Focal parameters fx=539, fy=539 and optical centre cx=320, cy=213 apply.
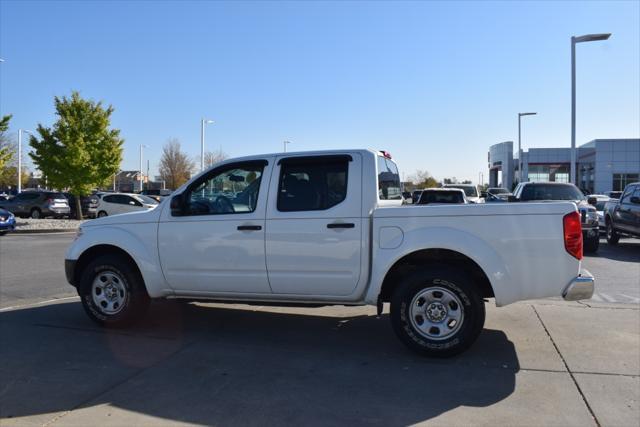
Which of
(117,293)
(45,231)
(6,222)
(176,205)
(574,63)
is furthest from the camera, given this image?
(45,231)

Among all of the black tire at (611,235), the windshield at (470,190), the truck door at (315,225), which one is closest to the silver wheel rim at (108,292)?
the truck door at (315,225)

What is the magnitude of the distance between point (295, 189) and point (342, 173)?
52cm

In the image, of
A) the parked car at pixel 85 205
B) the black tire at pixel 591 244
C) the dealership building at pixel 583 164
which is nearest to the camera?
the black tire at pixel 591 244

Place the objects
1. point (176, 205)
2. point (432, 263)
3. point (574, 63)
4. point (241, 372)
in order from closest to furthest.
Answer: point (241, 372), point (432, 263), point (176, 205), point (574, 63)

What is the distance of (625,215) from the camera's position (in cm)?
1492

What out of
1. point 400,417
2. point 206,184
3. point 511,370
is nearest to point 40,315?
point 206,184

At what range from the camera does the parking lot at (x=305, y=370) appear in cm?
390

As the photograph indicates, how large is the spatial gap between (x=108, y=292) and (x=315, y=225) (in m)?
2.64

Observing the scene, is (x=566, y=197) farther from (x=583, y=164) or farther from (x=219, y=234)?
(x=583, y=164)

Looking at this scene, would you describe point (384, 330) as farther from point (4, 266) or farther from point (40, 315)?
point (4, 266)

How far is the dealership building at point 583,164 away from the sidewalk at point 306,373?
4541 cm

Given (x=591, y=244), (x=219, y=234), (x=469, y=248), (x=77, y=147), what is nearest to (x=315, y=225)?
(x=219, y=234)

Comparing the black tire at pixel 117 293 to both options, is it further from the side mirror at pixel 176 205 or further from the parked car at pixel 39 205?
the parked car at pixel 39 205

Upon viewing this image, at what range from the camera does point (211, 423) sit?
3729mm
